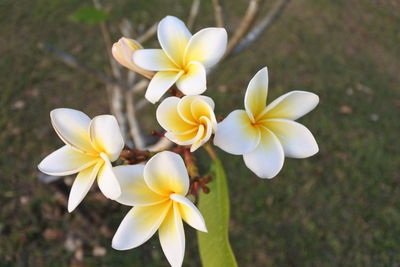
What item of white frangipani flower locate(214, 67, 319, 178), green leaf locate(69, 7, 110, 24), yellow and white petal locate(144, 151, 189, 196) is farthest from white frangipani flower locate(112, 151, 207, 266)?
green leaf locate(69, 7, 110, 24)

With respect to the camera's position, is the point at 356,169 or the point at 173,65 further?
the point at 356,169

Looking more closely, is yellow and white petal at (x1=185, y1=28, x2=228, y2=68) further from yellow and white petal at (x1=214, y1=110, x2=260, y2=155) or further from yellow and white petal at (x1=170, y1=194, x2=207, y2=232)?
yellow and white petal at (x1=170, y1=194, x2=207, y2=232)

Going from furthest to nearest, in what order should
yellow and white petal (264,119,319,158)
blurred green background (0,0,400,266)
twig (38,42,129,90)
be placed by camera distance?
blurred green background (0,0,400,266) → twig (38,42,129,90) → yellow and white petal (264,119,319,158)

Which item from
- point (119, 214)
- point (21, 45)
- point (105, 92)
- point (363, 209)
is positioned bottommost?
point (363, 209)

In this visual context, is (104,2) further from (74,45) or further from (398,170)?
(398,170)

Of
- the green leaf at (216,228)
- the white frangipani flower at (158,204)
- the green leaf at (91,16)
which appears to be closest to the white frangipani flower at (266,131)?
the white frangipani flower at (158,204)

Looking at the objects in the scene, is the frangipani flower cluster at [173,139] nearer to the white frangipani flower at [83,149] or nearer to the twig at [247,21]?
the white frangipani flower at [83,149]

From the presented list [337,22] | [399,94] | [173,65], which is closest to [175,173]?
[173,65]
